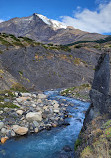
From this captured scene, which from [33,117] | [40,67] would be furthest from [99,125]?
[40,67]

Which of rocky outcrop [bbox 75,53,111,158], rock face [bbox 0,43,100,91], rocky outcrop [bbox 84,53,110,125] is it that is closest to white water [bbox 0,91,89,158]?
rocky outcrop [bbox 75,53,111,158]

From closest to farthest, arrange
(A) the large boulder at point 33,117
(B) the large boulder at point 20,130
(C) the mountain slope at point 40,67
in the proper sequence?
(B) the large boulder at point 20,130 < (A) the large boulder at point 33,117 < (C) the mountain slope at point 40,67

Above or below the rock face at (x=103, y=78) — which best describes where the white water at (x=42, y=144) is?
below

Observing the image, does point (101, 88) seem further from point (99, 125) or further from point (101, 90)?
point (99, 125)

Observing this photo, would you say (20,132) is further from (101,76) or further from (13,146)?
(101,76)

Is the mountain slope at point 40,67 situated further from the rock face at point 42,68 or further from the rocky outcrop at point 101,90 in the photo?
the rocky outcrop at point 101,90

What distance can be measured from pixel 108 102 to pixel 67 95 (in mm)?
24821

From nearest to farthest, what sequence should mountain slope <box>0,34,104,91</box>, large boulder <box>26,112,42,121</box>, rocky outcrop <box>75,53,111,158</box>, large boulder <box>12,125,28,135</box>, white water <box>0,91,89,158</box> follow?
rocky outcrop <box>75,53,111,158</box>, white water <box>0,91,89,158</box>, large boulder <box>12,125,28,135</box>, large boulder <box>26,112,42,121</box>, mountain slope <box>0,34,104,91</box>

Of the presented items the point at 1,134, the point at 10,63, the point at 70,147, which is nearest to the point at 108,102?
the point at 70,147

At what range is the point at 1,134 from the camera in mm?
11602

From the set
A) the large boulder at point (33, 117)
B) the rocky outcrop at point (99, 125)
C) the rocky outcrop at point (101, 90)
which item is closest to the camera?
the rocky outcrop at point (99, 125)

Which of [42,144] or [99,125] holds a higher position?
[99,125]

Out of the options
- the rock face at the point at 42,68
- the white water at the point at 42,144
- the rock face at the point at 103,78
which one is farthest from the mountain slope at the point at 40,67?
the rock face at the point at 103,78

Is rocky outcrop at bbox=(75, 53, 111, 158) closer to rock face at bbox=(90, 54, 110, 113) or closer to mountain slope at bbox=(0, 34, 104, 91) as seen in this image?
rock face at bbox=(90, 54, 110, 113)
